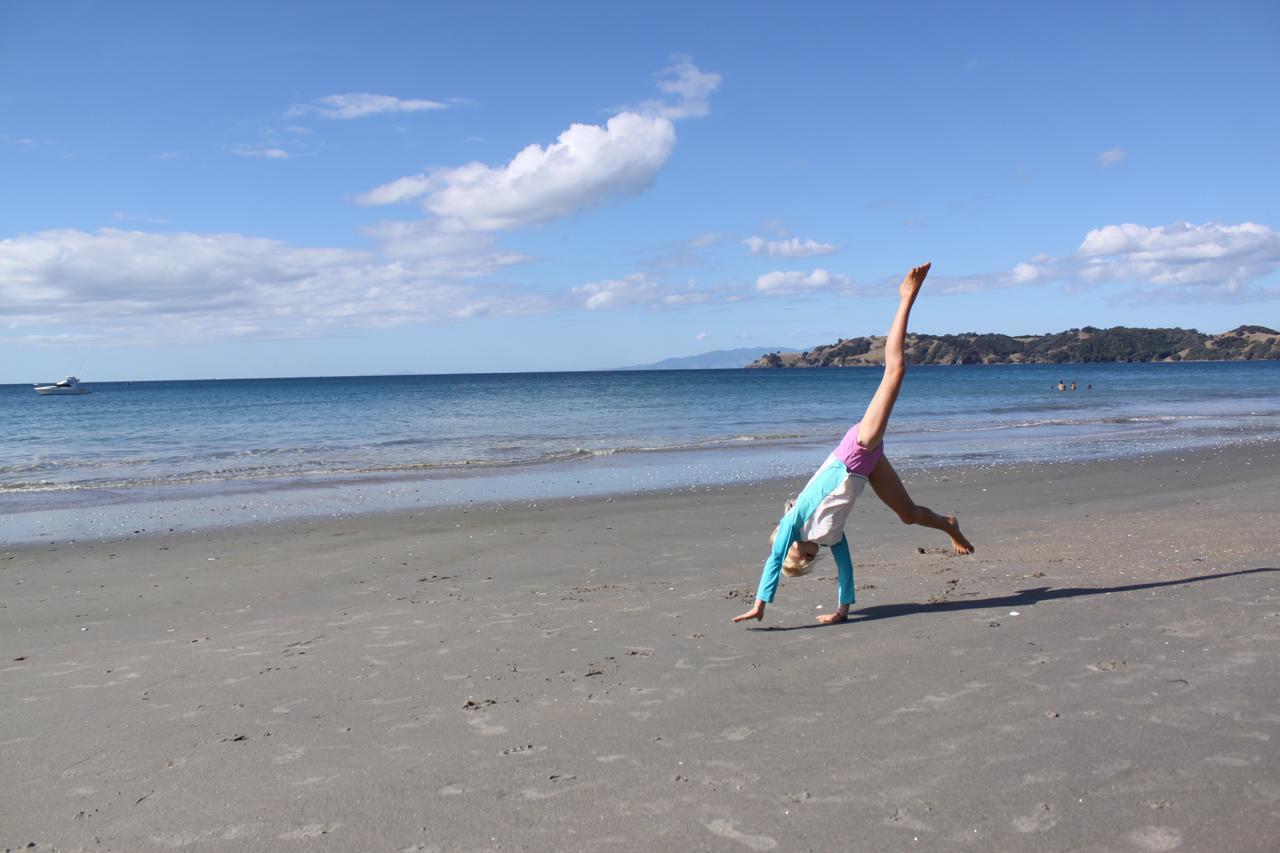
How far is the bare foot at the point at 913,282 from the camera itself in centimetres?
630

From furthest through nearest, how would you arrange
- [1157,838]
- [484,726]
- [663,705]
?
1. [663,705]
2. [484,726]
3. [1157,838]

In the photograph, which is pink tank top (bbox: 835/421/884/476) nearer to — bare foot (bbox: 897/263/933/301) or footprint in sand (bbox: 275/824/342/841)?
bare foot (bbox: 897/263/933/301)

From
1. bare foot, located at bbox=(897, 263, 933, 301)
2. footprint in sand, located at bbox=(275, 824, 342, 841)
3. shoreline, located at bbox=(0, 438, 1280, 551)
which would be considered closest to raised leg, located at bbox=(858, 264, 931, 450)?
bare foot, located at bbox=(897, 263, 933, 301)

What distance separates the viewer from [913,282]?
6.33 metres

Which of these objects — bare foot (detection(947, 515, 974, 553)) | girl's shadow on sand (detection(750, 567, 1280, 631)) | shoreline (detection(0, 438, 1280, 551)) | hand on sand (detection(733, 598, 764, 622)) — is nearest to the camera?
hand on sand (detection(733, 598, 764, 622))

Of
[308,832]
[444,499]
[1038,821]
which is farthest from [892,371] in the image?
[444,499]

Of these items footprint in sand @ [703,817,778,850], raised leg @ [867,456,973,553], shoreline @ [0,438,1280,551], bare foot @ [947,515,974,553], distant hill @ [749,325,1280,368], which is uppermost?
distant hill @ [749,325,1280,368]

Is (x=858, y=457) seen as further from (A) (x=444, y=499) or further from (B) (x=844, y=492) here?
(A) (x=444, y=499)

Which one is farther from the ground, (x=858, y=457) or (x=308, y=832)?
(x=858, y=457)

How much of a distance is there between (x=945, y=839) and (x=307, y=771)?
9.38 ft

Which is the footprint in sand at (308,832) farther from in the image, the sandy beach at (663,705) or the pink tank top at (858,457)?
the pink tank top at (858,457)

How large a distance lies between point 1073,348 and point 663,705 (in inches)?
6868

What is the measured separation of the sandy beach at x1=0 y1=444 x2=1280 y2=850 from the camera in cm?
366

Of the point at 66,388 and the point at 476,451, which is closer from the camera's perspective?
the point at 476,451
